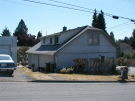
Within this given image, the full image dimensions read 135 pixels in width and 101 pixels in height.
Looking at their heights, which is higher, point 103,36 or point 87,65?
point 103,36

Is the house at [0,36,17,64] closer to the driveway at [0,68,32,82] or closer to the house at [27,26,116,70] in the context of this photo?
the house at [27,26,116,70]

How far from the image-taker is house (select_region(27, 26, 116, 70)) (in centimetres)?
3641

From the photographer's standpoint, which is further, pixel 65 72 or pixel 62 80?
pixel 65 72

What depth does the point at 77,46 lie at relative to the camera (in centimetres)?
3769

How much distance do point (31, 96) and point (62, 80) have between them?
389 inches

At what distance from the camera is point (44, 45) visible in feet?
148

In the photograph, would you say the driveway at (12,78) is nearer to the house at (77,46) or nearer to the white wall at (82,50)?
the house at (77,46)

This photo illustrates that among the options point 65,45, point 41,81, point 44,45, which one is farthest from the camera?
point 44,45

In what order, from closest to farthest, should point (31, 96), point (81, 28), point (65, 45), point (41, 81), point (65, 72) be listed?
point (31, 96)
point (41, 81)
point (65, 72)
point (65, 45)
point (81, 28)

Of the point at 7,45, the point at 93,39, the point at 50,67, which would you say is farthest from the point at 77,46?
the point at 7,45

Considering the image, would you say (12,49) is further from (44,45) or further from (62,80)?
(62,80)

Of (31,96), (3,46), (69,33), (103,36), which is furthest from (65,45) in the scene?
(31,96)

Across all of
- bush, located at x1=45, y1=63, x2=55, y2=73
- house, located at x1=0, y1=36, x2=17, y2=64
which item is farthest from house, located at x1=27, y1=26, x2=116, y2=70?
house, located at x1=0, y1=36, x2=17, y2=64

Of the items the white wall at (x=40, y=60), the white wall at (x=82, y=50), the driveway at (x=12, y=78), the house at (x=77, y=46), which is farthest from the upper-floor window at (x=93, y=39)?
the driveway at (x=12, y=78)
